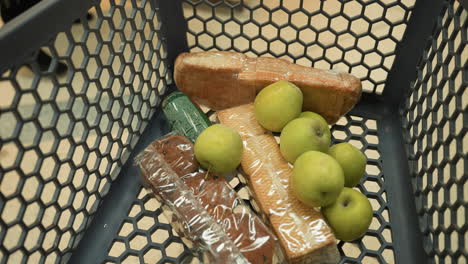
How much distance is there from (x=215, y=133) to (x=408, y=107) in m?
0.31

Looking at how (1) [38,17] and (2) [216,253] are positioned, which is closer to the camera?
(1) [38,17]

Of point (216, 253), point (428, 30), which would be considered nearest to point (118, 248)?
point (216, 253)

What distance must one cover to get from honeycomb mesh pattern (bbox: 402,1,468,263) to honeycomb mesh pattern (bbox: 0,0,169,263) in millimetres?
403

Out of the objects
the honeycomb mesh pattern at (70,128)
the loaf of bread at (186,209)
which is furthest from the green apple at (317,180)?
the honeycomb mesh pattern at (70,128)

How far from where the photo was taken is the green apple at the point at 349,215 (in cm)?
57

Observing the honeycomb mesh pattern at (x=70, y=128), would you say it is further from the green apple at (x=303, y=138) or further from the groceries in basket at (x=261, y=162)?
the green apple at (x=303, y=138)

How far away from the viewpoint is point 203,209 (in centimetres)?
59

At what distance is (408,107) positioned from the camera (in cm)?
69

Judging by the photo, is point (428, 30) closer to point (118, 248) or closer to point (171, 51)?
point (171, 51)

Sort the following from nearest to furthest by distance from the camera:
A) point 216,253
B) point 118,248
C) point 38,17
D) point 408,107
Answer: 1. point 38,17
2. point 216,253
3. point 408,107
4. point 118,248

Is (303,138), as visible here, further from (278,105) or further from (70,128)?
(70,128)

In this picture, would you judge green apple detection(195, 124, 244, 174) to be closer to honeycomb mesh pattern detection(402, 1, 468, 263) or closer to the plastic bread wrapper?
the plastic bread wrapper

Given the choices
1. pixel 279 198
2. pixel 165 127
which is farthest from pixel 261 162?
pixel 165 127

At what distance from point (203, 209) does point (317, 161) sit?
16cm
